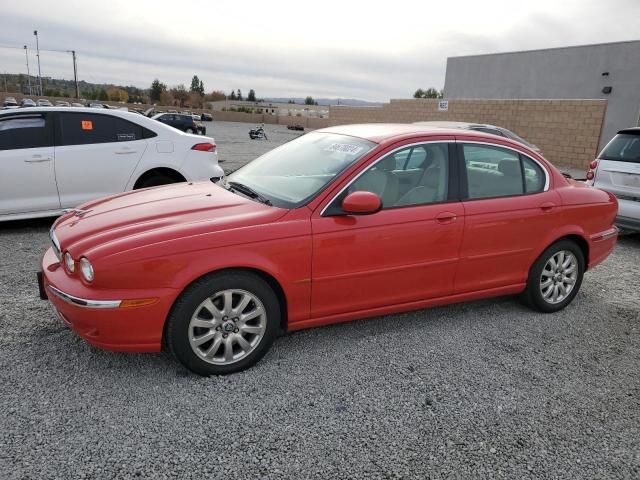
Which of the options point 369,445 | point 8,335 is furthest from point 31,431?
point 369,445

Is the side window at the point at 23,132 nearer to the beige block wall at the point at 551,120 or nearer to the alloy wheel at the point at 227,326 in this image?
the alloy wheel at the point at 227,326

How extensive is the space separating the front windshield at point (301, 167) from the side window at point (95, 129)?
9.94 ft

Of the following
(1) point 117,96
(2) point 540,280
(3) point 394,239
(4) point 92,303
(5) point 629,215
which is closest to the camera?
(4) point 92,303

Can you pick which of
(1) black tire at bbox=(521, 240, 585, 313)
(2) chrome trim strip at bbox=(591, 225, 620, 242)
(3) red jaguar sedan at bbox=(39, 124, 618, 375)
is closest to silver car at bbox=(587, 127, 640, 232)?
(2) chrome trim strip at bbox=(591, 225, 620, 242)

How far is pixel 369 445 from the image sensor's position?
2.71 meters

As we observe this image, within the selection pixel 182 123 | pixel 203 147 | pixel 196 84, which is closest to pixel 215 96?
pixel 196 84

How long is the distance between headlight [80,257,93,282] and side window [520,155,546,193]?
11.1 feet

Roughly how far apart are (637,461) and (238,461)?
204 centimetres

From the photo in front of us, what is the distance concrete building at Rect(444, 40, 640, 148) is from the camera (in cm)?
2189

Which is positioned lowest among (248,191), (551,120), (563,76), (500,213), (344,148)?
(500,213)

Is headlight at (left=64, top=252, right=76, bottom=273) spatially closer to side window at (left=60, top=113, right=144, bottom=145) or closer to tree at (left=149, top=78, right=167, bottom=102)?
side window at (left=60, top=113, right=144, bottom=145)

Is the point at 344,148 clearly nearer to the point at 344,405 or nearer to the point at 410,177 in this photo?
the point at 410,177

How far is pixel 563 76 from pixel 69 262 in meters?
26.9

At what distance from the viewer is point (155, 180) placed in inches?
275
